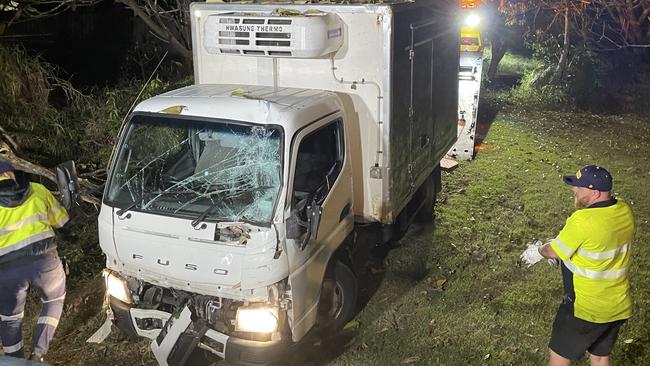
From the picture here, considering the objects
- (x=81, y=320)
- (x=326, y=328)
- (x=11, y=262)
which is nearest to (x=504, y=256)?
(x=326, y=328)

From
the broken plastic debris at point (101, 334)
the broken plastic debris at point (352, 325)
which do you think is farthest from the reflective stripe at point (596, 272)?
the broken plastic debris at point (101, 334)

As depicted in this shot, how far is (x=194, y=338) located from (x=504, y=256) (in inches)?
159

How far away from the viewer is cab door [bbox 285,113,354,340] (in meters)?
4.12

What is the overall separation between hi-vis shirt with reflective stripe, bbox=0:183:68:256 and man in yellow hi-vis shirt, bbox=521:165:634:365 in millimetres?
3616

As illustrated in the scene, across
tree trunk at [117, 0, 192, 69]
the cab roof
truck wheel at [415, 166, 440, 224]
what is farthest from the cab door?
tree trunk at [117, 0, 192, 69]

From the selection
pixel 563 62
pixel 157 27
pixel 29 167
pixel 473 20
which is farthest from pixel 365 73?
pixel 563 62

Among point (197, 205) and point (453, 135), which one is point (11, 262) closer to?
point (197, 205)

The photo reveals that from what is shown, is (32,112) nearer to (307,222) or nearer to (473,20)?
(307,222)

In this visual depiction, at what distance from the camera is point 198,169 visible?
4.59 meters

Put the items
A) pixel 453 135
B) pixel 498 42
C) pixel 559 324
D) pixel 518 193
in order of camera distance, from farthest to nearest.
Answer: pixel 498 42 → pixel 518 193 → pixel 453 135 → pixel 559 324

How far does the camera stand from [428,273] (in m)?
6.42

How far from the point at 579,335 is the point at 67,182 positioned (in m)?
3.67

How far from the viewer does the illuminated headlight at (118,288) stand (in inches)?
173

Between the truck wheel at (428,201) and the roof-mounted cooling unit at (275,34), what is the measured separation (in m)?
3.03
